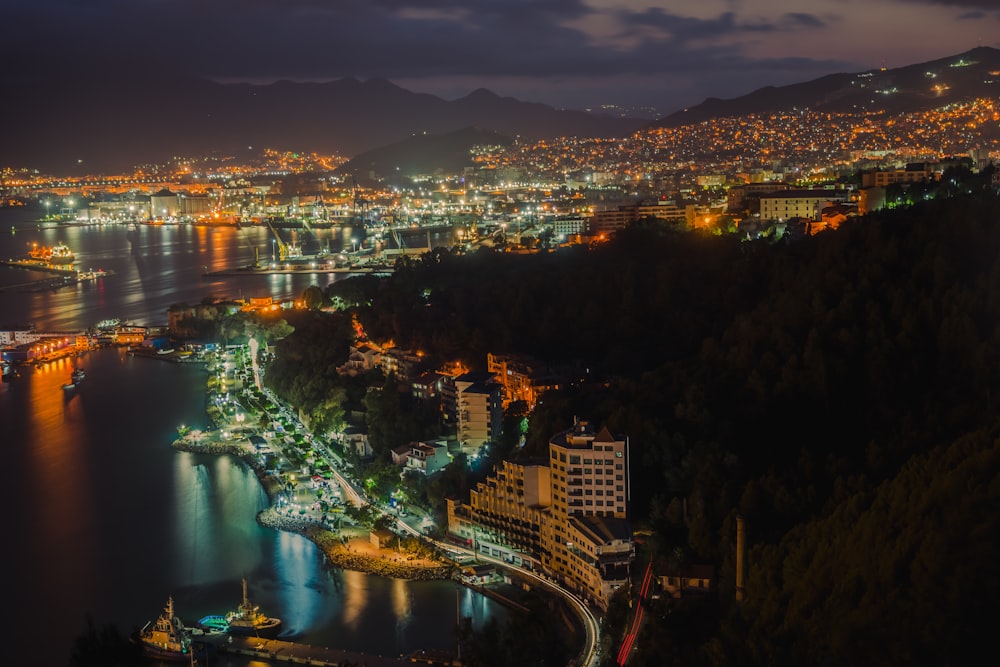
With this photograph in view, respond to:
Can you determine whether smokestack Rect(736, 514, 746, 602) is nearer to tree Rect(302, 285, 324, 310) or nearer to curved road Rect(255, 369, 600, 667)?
curved road Rect(255, 369, 600, 667)

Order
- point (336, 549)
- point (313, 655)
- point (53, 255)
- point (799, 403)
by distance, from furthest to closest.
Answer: point (53, 255) < point (799, 403) < point (336, 549) < point (313, 655)

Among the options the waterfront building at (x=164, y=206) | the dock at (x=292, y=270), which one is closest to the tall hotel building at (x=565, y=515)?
the dock at (x=292, y=270)

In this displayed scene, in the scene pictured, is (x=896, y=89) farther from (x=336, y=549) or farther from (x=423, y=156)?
(x=423, y=156)

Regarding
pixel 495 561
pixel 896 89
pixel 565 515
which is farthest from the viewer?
pixel 896 89

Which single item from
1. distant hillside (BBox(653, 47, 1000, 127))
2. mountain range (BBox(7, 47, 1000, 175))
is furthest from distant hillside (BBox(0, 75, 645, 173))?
distant hillside (BBox(653, 47, 1000, 127))

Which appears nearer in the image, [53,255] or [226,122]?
[53,255]

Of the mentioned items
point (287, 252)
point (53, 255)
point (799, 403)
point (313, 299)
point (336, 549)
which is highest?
point (53, 255)

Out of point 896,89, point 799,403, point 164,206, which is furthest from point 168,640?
point 164,206
